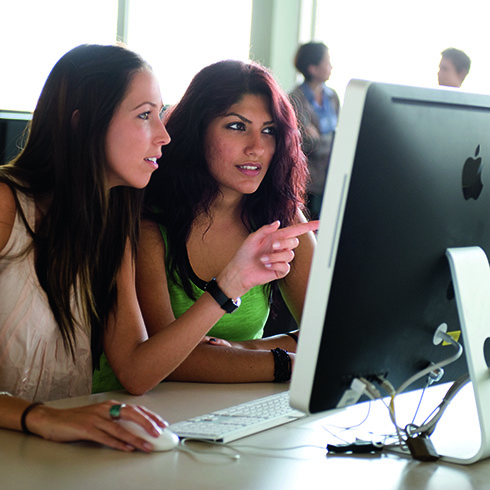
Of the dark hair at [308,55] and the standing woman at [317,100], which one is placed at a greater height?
the dark hair at [308,55]

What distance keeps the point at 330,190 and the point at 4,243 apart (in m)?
0.75

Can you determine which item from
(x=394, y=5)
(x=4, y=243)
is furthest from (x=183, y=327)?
(x=394, y=5)

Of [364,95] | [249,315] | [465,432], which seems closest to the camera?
[364,95]

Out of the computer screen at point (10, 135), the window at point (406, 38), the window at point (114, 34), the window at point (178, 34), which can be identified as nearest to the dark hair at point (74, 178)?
the computer screen at point (10, 135)

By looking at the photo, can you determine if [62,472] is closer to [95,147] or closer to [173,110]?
[95,147]

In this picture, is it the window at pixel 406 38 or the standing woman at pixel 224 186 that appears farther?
the window at pixel 406 38

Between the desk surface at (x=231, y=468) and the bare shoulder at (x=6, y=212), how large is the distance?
404 mm

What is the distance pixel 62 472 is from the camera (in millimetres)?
947

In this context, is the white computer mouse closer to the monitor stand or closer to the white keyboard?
the white keyboard

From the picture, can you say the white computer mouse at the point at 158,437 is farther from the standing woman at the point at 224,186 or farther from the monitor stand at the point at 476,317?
the standing woman at the point at 224,186

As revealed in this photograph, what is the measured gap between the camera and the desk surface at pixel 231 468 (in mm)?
928

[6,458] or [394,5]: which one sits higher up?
[394,5]

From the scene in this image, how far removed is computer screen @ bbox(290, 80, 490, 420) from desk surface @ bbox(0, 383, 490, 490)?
0.38ft

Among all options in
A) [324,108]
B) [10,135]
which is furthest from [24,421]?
[324,108]
